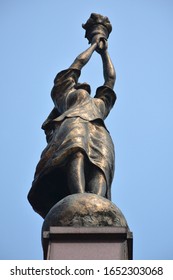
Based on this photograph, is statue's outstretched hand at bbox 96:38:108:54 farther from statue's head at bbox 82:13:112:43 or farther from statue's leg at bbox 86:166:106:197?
statue's leg at bbox 86:166:106:197

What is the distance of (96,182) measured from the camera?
1190 cm

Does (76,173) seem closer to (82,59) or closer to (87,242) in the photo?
(87,242)

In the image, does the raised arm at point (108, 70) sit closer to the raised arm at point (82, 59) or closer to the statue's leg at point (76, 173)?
the raised arm at point (82, 59)

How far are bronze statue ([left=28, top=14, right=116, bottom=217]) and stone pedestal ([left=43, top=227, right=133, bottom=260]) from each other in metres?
1.28

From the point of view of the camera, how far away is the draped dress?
11938mm

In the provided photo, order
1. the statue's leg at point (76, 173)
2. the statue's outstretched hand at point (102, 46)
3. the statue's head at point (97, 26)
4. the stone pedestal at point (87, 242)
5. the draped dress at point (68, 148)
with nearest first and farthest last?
1. the stone pedestal at point (87, 242)
2. the statue's leg at point (76, 173)
3. the draped dress at point (68, 148)
4. the statue's outstretched hand at point (102, 46)
5. the statue's head at point (97, 26)

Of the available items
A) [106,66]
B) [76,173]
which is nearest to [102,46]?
[106,66]

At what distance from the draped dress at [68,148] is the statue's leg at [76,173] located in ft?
0.21

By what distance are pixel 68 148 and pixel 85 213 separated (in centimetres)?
152

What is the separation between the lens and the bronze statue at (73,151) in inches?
466

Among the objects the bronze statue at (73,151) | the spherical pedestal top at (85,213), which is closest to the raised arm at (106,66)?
the bronze statue at (73,151)

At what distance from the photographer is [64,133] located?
482 inches

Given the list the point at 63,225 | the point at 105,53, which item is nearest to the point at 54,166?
the point at 63,225
